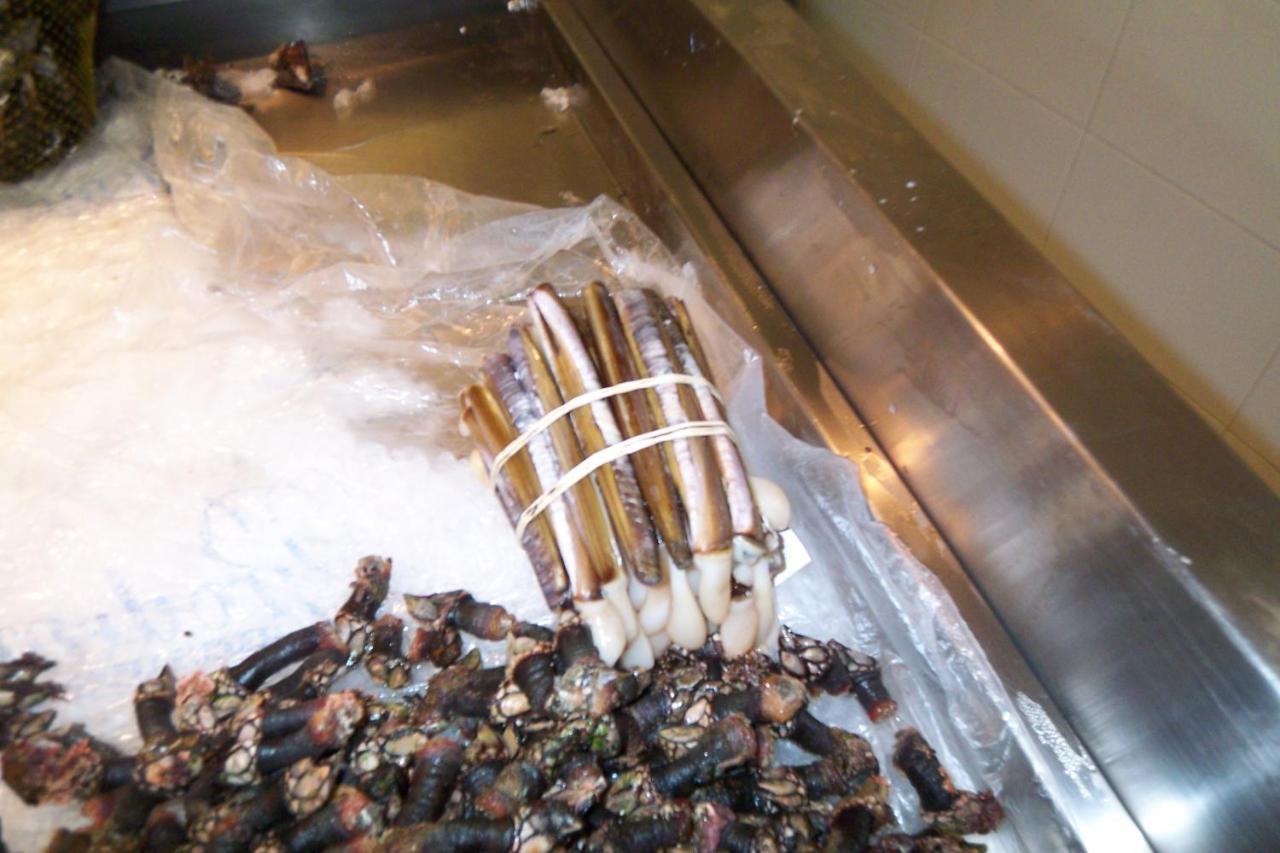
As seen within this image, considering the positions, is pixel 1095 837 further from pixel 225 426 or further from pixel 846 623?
pixel 225 426

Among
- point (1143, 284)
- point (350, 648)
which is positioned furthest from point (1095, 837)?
point (1143, 284)

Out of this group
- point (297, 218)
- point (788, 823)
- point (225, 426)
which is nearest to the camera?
point (788, 823)

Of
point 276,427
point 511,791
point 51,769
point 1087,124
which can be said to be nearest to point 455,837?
point 511,791

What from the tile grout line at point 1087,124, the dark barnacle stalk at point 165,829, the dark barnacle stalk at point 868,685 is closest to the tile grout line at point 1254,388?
the tile grout line at point 1087,124

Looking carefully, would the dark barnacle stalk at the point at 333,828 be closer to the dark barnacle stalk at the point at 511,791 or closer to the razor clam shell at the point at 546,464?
the dark barnacle stalk at the point at 511,791

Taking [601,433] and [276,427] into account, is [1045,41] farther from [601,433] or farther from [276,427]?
[276,427]

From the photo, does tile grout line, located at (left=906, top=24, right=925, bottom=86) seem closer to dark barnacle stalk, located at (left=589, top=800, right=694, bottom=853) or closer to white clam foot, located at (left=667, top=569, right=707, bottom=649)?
white clam foot, located at (left=667, top=569, right=707, bottom=649)

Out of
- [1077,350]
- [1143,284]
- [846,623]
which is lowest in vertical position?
[846,623]
